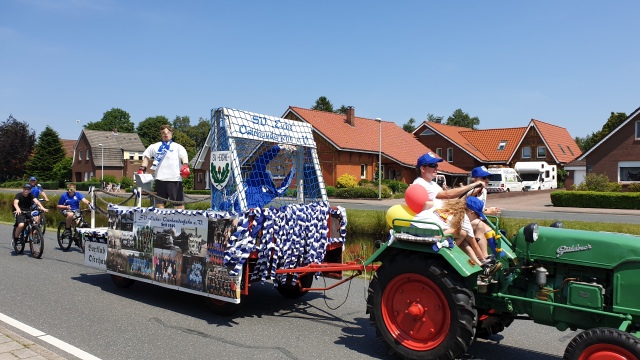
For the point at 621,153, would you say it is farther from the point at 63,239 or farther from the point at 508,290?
the point at 508,290

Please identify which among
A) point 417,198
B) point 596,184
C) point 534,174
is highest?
point 534,174

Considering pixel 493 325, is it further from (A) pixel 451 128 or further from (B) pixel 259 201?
(A) pixel 451 128

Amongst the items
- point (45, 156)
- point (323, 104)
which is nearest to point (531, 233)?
point (45, 156)

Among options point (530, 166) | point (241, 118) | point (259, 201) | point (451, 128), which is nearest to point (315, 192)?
point (259, 201)

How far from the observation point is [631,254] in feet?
13.9

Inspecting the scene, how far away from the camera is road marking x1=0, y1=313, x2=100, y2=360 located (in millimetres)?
5098

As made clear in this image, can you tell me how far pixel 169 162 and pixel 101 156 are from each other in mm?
68673

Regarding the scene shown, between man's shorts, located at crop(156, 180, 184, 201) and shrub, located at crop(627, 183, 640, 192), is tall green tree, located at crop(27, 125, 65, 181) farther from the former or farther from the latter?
man's shorts, located at crop(156, 180, 184, 201)

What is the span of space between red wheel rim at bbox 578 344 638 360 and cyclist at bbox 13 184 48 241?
37.6 feet

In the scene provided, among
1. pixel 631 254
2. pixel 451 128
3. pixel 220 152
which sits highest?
pixel 451 128

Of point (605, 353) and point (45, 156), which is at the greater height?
point (45, 156)

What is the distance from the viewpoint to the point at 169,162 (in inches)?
325

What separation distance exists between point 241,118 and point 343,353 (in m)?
3.16

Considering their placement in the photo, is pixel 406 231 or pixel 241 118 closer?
pixel 406 231
